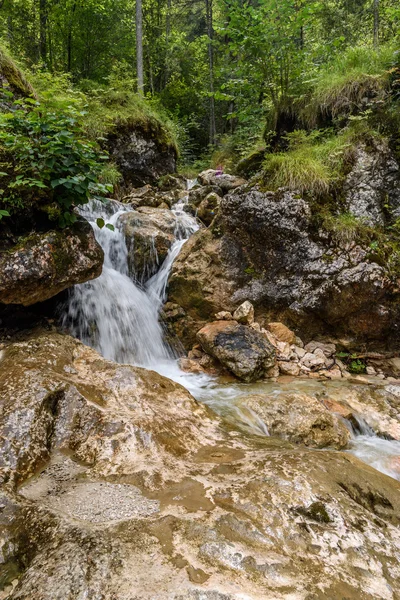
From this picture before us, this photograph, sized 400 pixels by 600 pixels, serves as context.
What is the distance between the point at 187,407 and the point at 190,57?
19.3 m

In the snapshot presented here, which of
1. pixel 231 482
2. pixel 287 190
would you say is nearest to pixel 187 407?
pixel 231 482

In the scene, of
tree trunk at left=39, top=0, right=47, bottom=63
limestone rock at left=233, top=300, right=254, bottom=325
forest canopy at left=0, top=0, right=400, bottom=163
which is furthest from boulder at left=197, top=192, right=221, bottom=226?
tree trunk at left=39, top=0, right=47, bottom=63

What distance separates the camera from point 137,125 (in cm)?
967

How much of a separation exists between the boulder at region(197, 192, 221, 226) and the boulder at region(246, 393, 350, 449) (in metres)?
Result: 4.97

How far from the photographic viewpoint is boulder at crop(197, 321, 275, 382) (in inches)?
175

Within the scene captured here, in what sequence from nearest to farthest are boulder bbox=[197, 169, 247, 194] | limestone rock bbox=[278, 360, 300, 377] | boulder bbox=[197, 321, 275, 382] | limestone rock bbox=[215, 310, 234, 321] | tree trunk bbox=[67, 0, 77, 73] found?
1. boulder bbox=[197, 321, 275, 382]
2. limestone rock bbox=[278, 360, 300, 377]
3. limestone rock bbox=[215, 310, 234, 321]
4. boulder bbox=[197, 169, 247, 194]
5. tree trunk bbox=[67, 0, 77, 73]

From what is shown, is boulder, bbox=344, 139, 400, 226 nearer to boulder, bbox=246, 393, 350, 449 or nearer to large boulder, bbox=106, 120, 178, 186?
boulder, bbox=246, 393, 350, 449

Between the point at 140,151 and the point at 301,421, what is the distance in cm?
913

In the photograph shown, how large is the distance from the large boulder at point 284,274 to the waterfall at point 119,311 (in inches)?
18.8

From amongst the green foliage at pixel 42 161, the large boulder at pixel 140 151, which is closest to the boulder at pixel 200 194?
the large boulder at pixel 140 151

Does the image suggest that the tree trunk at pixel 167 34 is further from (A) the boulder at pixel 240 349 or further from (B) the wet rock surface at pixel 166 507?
(B) the wet rock surface at pixel 166 507

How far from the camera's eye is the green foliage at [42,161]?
3.42 meters

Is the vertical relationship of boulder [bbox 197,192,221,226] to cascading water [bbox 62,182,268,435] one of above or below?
above

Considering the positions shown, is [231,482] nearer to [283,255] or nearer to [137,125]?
[283,255]
